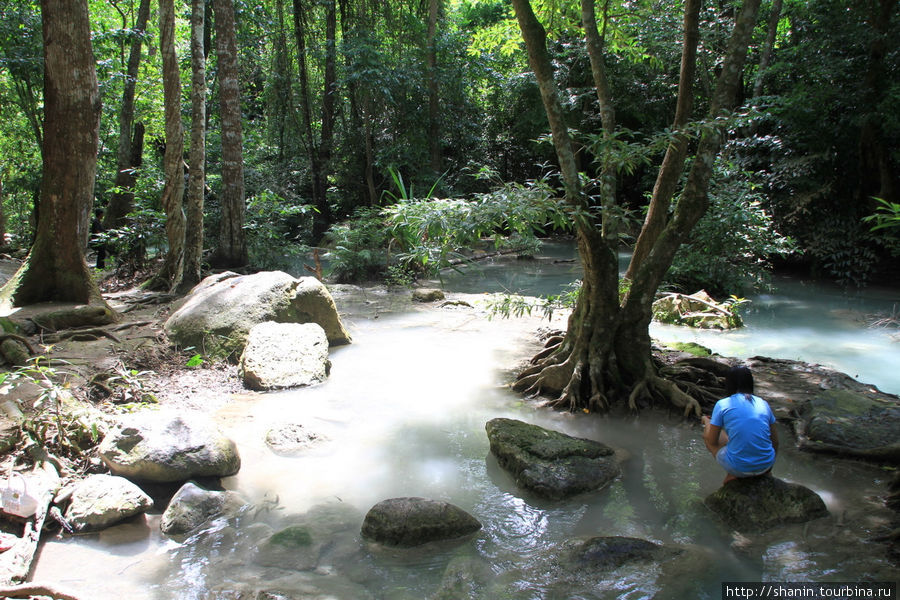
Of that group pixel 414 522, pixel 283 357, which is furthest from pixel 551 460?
pixel 283 357

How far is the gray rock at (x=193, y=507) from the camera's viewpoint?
152 inches

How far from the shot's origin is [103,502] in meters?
3.83

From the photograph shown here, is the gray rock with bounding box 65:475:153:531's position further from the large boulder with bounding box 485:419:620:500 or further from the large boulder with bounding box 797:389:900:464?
the large boulder with bounding box 797:389:900:464

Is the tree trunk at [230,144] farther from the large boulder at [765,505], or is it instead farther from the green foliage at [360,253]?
the large boulder at [765,505]

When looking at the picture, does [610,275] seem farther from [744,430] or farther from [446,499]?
[446,499]

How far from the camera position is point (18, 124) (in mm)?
17172

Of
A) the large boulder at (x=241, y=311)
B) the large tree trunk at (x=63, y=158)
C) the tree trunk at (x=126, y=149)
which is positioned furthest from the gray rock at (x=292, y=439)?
the tree trunk at (x=126, y=149)

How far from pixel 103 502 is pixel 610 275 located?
4712mm

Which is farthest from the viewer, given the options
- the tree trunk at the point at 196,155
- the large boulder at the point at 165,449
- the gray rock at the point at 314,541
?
the tree trunk at the point at 196,155

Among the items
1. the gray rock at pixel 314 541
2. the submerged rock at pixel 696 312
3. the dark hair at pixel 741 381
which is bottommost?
the gray rock at pixel 314 541

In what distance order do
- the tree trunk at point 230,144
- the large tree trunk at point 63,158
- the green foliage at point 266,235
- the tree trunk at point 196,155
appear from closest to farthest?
the large tree trunk at point 63,158, the tree trunk at point 196,155, the tree trunk at point 230,144, the green foliage at point 266,235

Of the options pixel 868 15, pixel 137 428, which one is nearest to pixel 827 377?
pixel 137 428

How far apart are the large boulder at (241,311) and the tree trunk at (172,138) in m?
1.65

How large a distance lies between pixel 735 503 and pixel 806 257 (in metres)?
12.4
